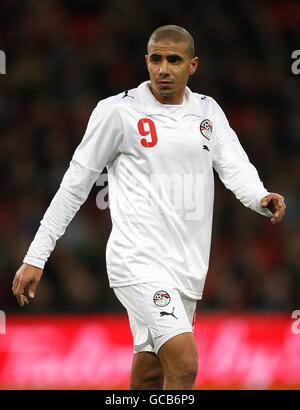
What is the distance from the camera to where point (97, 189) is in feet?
35.3

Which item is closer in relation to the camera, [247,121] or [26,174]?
[26,174]

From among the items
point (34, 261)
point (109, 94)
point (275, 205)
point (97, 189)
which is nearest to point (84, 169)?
point (34, 261)

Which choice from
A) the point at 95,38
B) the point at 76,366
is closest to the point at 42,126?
the point at 95,38

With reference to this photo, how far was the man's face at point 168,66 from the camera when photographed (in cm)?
530

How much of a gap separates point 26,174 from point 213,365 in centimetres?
320

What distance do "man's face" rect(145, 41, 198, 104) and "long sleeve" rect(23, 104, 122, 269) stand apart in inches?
11.5

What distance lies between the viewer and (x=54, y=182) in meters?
11.0

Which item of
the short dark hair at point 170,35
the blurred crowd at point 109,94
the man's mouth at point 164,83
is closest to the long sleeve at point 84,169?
the man's mouth at point 164,83

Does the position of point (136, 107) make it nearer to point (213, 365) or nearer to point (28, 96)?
point (213, 365)

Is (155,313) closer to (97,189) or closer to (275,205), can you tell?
(275,205)

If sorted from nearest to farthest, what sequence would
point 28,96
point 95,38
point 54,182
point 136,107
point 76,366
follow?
point 136,107
point 76,366
point 54,182
point 28,96
point 95,38

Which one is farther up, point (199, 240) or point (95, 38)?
point (95, 38)

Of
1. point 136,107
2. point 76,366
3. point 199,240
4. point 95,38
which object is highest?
point 95,38

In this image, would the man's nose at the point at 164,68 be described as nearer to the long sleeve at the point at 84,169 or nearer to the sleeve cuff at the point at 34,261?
the long sleeve at the point at 84,169
